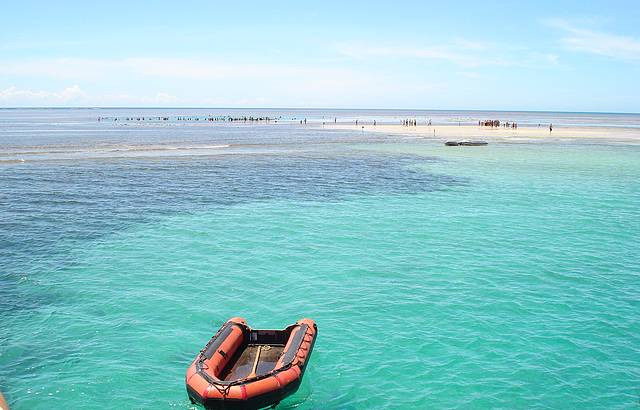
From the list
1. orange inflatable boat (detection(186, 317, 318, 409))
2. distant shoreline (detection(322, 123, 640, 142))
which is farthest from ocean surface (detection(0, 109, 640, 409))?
distant shoreline (detection(322, 123, 640, 142))

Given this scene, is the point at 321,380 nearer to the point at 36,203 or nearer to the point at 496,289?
the point at 496,289

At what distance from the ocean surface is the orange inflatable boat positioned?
3.13ft

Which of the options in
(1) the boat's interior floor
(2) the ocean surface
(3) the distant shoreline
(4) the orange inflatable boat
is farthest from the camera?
(3) the distant shoreline

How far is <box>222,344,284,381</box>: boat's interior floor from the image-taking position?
12431mm

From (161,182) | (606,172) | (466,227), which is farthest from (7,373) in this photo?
(606,172)

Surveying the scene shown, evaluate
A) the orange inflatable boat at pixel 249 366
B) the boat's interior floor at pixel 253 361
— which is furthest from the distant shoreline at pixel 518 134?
the boat's interior floor at pixel 253 361

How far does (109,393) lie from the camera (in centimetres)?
1258

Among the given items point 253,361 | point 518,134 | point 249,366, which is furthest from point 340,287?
point 518,134

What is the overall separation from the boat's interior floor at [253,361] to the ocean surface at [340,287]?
1.02 metres

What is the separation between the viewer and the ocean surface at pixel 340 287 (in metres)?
13.0

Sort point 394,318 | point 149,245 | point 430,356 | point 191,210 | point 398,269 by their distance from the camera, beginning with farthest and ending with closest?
point 191,210, point 149,245, point 398,269, point 394,318, point 430,356

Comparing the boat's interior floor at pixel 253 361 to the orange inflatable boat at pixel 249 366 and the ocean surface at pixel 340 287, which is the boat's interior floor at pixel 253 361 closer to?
the orange inflatable boat at pixel 249 366

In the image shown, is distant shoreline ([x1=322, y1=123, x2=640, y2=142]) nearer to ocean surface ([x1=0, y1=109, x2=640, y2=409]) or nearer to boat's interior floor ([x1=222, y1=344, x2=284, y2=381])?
ocean surface ([x1=0, y1=109, x2=640, y2=409])

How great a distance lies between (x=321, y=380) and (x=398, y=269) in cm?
842
